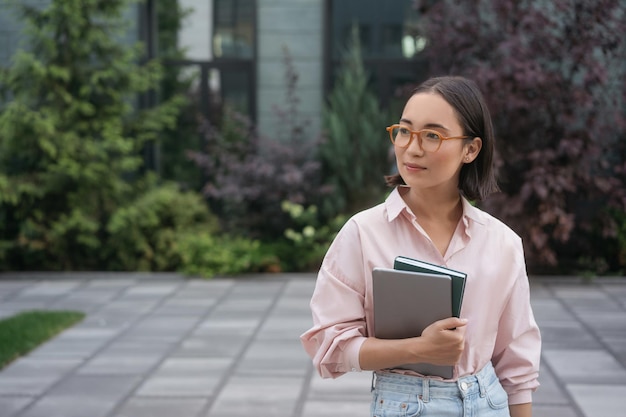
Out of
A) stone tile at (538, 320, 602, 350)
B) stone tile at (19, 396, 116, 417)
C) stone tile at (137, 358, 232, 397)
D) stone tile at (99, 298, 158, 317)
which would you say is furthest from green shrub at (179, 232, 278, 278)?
stone tile at (19, 396, 116, 417)

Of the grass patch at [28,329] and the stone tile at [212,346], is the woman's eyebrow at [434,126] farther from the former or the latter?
the grass patch at [28,329]

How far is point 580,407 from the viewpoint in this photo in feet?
17.7

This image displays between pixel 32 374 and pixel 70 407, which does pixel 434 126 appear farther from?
pixel 32 374

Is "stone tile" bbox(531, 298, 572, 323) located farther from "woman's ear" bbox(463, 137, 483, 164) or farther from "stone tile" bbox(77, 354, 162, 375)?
"woman's ear" bbox(463, 137, 483, 164)

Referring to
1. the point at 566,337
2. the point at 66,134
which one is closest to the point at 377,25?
the point at 66,134

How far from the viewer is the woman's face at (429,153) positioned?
221 cm

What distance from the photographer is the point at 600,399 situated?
18.2ft

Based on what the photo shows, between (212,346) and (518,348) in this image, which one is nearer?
(518,348)

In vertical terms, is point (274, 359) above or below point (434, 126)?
below

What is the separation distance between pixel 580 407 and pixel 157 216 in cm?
612

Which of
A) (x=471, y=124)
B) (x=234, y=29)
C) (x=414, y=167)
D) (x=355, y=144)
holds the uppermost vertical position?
Answer: (x=234, y=29)

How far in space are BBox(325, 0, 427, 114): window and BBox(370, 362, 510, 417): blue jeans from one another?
9.10 metres

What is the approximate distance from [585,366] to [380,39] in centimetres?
604

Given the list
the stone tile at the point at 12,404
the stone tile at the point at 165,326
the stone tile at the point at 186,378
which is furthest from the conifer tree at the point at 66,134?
the stone tile at the point at 12,404
